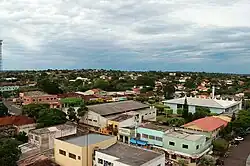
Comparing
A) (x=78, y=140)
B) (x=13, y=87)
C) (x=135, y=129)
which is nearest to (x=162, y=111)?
(x=135, y=129)

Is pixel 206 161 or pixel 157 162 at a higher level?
pixel 157 162

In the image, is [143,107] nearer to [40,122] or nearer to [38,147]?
[40,122]

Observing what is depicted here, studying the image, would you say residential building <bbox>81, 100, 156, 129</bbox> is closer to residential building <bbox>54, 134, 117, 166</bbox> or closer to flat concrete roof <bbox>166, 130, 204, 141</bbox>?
flat concrete roof <bbox>166, 130, 204, 141</bbox>

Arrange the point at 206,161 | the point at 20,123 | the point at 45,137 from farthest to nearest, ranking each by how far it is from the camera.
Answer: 1. the point at 20,123
2. the point at 45,137
3. the point at 206,161

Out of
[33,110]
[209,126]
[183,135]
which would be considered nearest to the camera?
[183,135]

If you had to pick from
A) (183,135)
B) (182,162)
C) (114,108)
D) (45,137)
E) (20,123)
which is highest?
(114,108)

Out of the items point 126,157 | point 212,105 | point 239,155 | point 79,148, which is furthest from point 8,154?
point 212,105

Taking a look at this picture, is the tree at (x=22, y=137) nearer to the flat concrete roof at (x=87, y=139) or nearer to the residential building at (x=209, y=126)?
the flat concrete roof at (x=87, y=139)

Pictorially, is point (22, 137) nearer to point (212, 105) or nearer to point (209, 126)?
point (209, 126)
